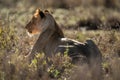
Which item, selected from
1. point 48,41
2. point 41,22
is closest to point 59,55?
point 48,41

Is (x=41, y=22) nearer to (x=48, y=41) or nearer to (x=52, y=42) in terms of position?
(x=48, y=41)

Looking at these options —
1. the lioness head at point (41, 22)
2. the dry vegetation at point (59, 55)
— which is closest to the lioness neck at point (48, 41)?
the lioness head at point (41, 22)

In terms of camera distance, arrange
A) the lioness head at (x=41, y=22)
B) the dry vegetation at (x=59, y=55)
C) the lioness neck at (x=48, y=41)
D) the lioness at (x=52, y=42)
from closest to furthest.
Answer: the dry vegetation at (x=59, y=55) < the lioness at (x=52, y=42) < the lioness neck at (x=48, y=41) < the lioness head at (x=41, y=22)

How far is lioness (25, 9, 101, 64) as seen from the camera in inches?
369

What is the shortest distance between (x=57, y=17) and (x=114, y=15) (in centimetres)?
191

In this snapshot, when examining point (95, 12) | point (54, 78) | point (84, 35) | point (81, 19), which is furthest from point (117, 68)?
point (95, 12)

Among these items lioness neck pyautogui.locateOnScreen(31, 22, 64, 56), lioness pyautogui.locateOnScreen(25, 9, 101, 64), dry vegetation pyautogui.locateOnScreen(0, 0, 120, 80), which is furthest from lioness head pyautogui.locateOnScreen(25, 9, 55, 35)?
dry vegetation pyautogui.locateOnScreen(0, 0, 120, 80)

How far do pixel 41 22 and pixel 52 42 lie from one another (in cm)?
54

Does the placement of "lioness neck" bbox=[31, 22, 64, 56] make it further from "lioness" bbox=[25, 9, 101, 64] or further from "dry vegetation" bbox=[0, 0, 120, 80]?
"dry vegetation" bbox=[0, 0, 120, 80]

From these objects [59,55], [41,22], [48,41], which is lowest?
[48,41]

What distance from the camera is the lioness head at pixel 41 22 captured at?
10.4 metres

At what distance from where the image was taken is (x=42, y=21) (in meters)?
10.5

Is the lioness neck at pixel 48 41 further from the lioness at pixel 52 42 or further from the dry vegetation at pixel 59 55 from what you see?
the dry vegetation at pixel 59 55

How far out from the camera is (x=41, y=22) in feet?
34.5
